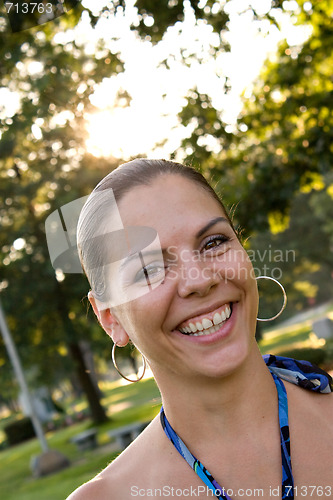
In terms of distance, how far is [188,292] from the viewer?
6.08ft

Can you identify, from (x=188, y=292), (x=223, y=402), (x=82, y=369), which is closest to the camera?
(x=188, y=292)

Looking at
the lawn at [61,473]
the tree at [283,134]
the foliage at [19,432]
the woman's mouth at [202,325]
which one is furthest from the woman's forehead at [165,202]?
the foliage at [19,432]

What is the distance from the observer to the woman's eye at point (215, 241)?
1.98 meters

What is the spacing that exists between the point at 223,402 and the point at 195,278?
1.33ft

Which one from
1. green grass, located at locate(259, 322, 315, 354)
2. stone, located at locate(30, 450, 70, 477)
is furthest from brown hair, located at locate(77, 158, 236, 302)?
green grass, located at locate(259, 322, 315, 354)

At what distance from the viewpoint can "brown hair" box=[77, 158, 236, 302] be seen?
209cm

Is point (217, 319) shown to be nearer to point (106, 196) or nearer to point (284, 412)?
point (284, 412)

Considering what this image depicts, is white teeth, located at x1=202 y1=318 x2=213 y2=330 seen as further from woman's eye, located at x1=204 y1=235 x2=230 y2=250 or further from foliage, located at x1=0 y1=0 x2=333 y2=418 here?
foliage, located at x1=0 y1=0 x2=333 y2=418

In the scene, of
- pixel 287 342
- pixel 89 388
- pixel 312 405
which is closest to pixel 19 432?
pixel 89 388

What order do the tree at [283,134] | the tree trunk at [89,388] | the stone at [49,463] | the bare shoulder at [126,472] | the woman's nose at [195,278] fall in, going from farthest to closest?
the tree trunk at [89,388], the stone at [49,463], the tree at [283,134], the bare shoulder at [126,472], the woman's nose at [195,278]

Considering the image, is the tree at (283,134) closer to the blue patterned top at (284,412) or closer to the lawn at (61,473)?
the lawn at (61,473)

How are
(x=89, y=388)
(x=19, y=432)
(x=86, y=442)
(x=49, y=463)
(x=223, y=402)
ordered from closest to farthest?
1. (x=223, y=402)
2. (x=49, y=463)
3. (x=86, y=442)
4. (x=89, y=388)
5. (x=19, y=432)

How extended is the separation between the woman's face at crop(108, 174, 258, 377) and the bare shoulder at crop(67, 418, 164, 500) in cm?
Result: 28

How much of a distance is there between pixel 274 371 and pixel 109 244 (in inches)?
29.1
